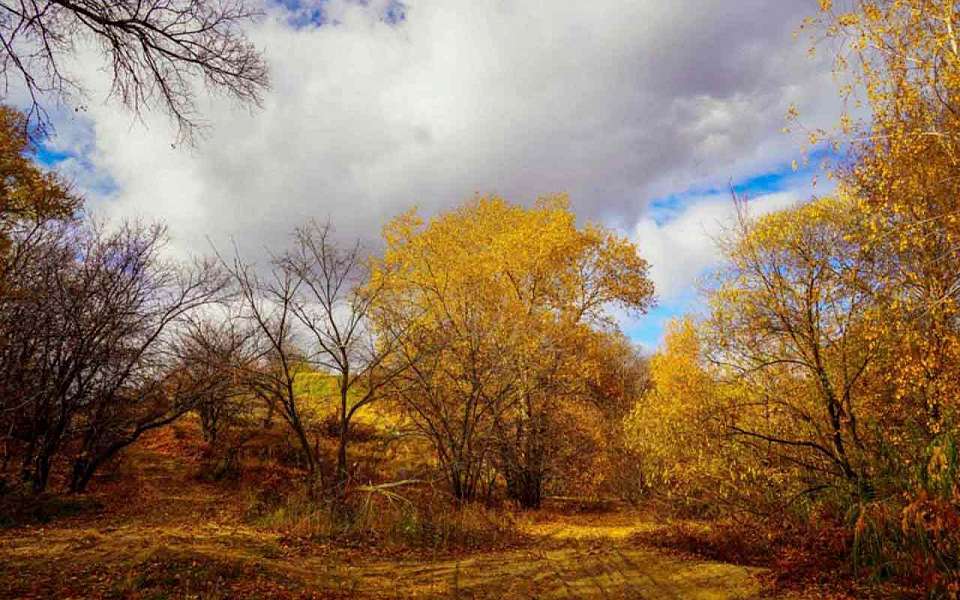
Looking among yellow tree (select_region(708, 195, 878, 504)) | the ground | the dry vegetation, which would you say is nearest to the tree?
the dry vegetation

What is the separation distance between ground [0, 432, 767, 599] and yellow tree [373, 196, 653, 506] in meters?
3.22

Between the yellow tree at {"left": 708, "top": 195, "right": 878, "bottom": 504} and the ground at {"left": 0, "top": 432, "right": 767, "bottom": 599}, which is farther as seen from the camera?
the yellow tree at {"left": 708, "top": 195, "right": 878, "bottom": 504}

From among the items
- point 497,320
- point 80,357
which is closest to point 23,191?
point 80,357

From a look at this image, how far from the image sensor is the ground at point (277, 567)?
20.1 feet

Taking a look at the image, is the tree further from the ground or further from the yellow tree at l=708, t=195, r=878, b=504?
the yellow tree at l=708, t=195, r=878, b=504

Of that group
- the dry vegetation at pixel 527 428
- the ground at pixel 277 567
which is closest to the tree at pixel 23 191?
the dry vegetation at pixel 527 428

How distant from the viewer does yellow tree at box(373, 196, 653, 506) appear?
41.7ft

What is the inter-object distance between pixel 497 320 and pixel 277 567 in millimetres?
8298

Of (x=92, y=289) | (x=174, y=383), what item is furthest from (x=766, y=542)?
(x=92, y=289)

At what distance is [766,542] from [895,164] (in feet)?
21.9

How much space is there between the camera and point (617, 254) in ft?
61.0

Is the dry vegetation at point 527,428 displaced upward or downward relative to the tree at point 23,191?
downward

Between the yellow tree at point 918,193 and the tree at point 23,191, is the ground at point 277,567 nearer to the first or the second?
the yellow tree at point 918,193

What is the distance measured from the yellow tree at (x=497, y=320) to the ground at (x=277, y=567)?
3.22m
